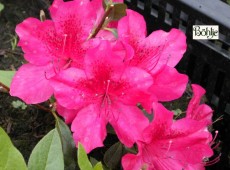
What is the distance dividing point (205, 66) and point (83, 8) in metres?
0.65

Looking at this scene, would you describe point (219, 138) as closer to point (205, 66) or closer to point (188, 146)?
point (205, 66)

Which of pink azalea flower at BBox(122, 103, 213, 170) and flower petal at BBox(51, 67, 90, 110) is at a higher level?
flower petal at BBox(51, 67, 90, 110)

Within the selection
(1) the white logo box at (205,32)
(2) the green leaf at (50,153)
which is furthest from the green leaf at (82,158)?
(1) the white logo box at (205,32)

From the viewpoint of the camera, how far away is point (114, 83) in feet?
3.36

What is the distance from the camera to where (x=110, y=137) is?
1.48m

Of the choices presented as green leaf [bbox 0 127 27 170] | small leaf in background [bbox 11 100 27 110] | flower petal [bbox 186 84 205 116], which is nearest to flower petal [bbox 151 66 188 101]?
flower petal [bbox 186 84 205 116]

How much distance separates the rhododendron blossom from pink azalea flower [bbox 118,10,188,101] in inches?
2.4

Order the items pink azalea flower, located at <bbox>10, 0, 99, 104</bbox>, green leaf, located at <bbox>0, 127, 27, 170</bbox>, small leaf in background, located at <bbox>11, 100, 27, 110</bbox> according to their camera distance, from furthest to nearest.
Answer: small leaf in background, located at <bbox>11, 100, 27, 110</bbox> < pink azalea flower, located at <bbox>10, 0, 99, 104</bbox> < green leaf, located at <bbox>0, 127, 27, 170</bbox>

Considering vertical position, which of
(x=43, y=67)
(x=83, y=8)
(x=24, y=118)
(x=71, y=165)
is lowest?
(x=24, y=118)

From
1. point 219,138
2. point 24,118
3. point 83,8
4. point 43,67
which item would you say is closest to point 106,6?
point 83,8

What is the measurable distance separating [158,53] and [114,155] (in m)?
0.31

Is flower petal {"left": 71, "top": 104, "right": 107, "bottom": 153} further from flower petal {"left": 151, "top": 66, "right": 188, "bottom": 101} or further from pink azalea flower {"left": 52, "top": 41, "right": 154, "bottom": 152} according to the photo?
flower petal {"left": 151, "top": 66, "right": 188, "bottom": 101}

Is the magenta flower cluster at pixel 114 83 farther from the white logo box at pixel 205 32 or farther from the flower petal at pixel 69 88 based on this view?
the white logo box at pixel 205 32

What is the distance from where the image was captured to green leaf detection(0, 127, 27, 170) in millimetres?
717
